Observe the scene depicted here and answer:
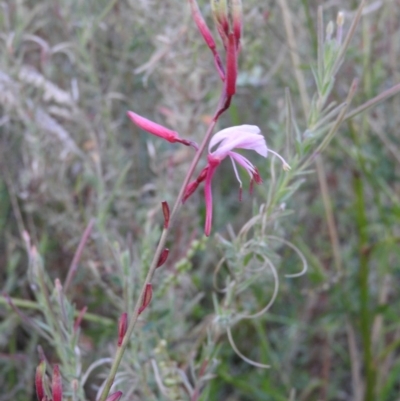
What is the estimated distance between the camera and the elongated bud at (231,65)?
1.42 ft

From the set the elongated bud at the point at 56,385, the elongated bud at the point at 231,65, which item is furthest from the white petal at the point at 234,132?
the elongated bud at the point at 56,385

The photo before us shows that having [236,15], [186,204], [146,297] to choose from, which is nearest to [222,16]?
[236,15]

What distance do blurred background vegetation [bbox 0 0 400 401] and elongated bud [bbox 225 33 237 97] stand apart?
1.43 ft

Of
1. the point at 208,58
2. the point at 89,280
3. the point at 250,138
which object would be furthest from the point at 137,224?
the point at 250,138

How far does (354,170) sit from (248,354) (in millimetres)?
479

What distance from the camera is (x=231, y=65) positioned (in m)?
0.44

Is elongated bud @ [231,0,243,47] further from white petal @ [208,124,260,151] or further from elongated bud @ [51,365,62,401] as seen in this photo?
elongated bud @ [51,365,62,401]

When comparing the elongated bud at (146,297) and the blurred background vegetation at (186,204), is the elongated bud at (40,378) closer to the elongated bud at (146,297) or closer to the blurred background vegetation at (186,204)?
the elongated bud at (146,297)

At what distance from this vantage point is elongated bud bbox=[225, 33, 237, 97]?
432 millimetres

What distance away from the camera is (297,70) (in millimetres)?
1218

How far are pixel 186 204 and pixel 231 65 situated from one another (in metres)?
0.80

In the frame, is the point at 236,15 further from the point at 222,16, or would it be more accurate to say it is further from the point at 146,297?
the point at 146,297

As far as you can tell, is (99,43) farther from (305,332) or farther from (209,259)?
(305,332)

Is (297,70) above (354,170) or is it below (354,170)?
above
